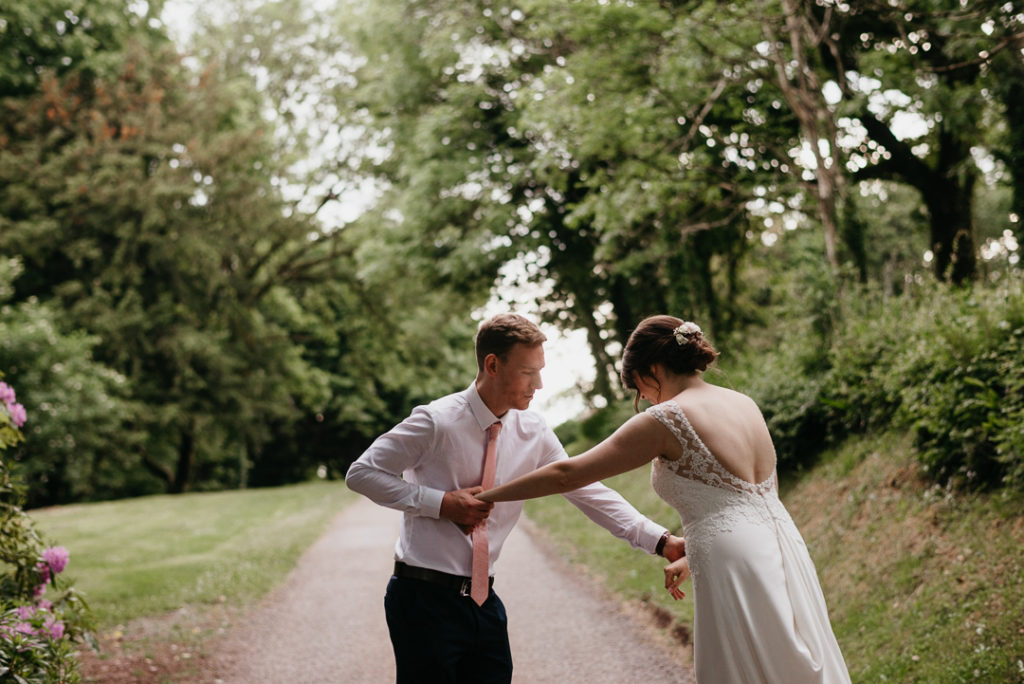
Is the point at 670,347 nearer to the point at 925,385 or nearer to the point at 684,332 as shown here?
the point at 684,332

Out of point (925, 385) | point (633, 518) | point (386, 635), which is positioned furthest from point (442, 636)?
point (925, 385)

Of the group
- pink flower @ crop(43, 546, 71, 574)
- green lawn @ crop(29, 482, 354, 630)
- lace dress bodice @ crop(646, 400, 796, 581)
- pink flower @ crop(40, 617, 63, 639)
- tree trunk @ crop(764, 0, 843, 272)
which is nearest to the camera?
lace dress bodice @ crop(646, 400, 796, 581)

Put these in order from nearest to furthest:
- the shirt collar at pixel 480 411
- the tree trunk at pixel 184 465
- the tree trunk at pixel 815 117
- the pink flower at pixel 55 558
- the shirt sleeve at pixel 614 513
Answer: the shirt collar at pixel 480 411
the shirt sleeve at pixel 614 513
the pink flower at pixel 55 558
the tree trunk at pixel 815 117
the tree trunk at pixel 184 465

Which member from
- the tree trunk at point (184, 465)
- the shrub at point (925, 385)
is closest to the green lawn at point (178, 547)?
the tree trunk at point (184, 465)

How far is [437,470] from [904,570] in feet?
15.2

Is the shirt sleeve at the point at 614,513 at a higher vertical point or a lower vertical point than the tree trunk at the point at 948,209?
lower

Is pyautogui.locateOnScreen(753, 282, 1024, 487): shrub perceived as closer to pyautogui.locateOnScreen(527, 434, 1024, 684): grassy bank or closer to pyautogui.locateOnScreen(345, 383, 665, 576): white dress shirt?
pyautogui.locateOnScreen(527, 434, 1024, 684): grassy bank

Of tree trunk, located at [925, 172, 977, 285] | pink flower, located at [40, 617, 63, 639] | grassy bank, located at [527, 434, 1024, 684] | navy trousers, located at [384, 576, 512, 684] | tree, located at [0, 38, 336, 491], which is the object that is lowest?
grassy bank, located at [527, 434, 1024, 684]

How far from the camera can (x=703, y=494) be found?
3104 millimetres

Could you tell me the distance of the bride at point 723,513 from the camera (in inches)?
116

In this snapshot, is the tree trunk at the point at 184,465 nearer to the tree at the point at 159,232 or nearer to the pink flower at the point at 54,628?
the tree at the point at 159,232

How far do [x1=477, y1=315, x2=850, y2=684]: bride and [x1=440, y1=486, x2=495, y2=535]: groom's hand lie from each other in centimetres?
10

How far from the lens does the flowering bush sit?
4492mm

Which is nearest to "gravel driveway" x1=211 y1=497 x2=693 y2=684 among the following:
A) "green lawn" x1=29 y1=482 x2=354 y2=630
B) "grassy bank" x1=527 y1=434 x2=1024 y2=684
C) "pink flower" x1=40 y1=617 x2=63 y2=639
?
"grassy bank" x1=527 y1=434 x2=1024 y2=684
